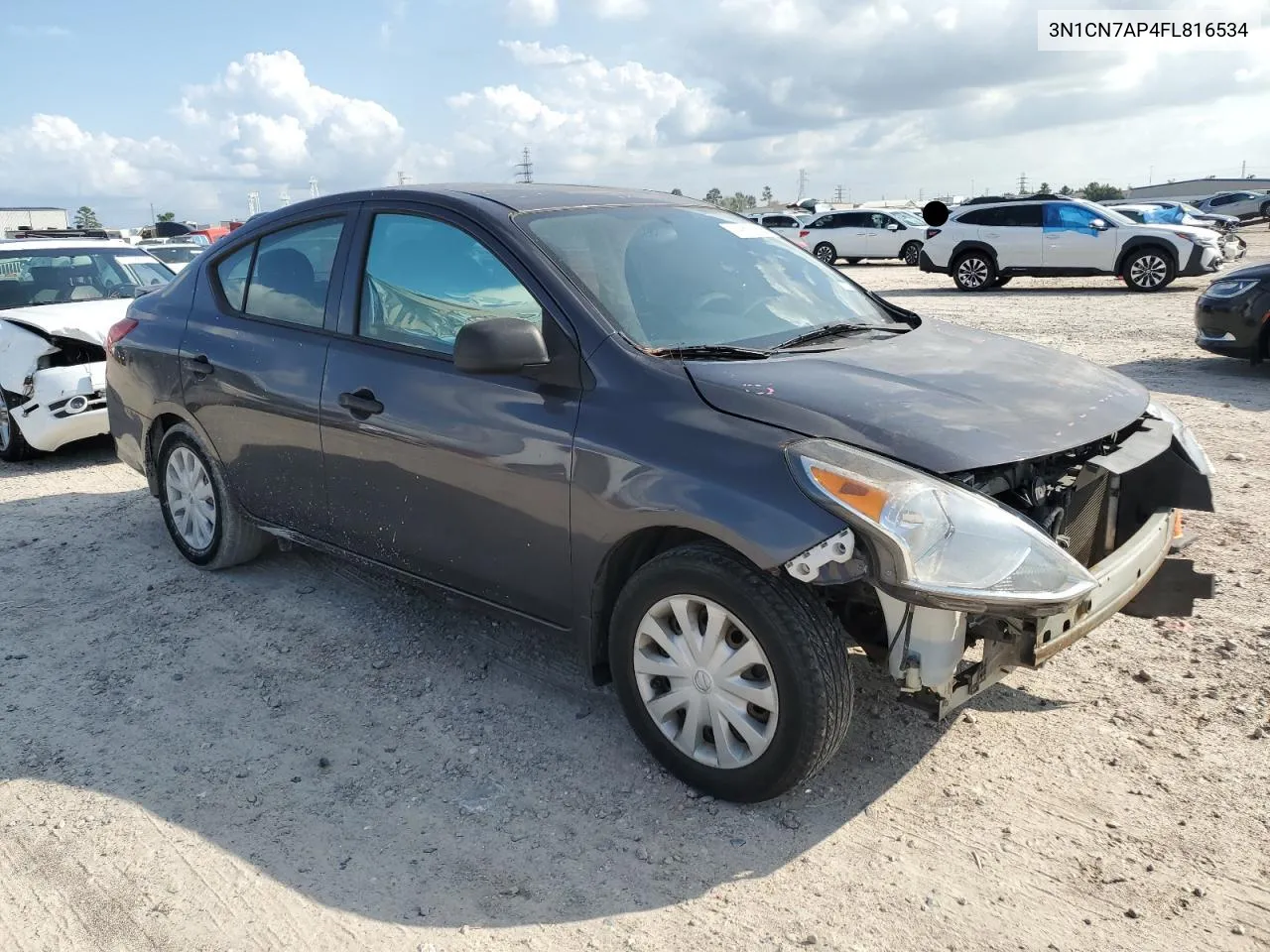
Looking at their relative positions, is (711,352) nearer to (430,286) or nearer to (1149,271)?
(430,286)

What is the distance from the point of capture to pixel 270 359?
170 inches

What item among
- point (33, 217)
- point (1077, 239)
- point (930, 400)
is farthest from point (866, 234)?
point (33, 217)

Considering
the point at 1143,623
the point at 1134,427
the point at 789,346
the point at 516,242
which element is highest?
the point at 516,242

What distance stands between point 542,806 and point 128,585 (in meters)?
2.92

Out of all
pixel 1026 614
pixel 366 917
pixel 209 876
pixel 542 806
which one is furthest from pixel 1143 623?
pixel 209 876

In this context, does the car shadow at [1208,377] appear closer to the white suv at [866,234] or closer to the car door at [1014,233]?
the car door at [1014,233]

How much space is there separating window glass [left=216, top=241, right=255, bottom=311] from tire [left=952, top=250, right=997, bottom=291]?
1731cm

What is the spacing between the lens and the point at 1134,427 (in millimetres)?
3625

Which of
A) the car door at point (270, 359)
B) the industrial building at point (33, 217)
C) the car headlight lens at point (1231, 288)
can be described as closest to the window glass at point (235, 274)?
the car door at point (270, 359)

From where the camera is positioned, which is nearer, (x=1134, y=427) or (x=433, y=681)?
(x=1134, y=427)

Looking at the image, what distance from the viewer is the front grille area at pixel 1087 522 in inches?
127

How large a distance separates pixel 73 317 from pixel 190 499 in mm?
3168

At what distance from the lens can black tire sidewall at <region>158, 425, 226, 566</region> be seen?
4906mm

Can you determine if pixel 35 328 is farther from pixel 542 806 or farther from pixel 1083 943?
pixel 1083 943
